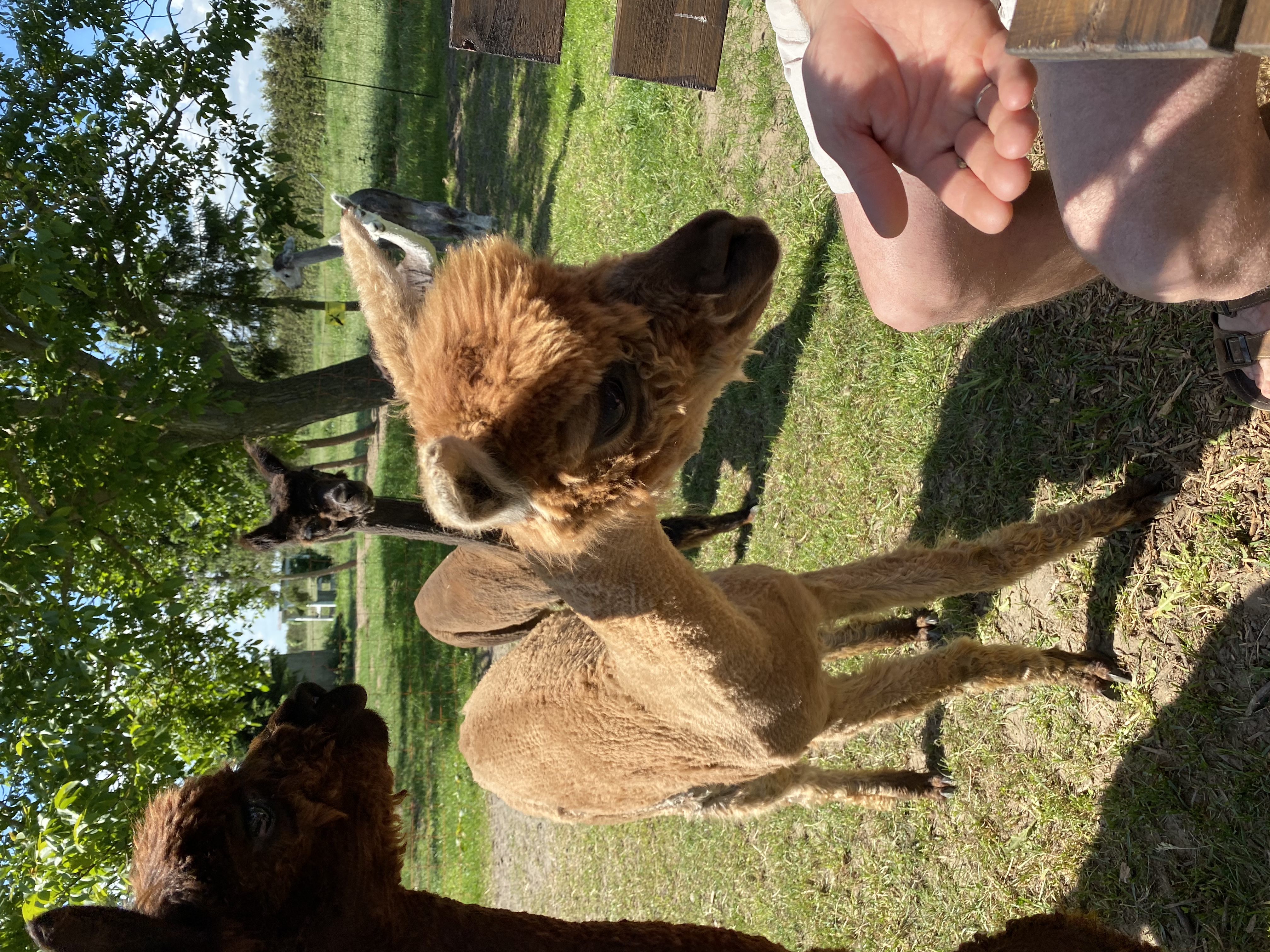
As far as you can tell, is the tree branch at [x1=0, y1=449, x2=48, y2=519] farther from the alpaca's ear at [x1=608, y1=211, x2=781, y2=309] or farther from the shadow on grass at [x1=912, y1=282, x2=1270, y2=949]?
the shadow on grass at [x1=912, y1=282, x2=1270, y2=949]

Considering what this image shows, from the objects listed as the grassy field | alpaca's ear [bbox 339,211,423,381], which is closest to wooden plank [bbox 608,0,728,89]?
the grassy field

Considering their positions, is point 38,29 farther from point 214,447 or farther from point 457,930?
point 457,930

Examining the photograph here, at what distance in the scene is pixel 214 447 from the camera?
5.99m

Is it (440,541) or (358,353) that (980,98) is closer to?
(440,541)

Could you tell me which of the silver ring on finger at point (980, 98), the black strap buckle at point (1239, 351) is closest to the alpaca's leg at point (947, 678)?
the black strap buckle at point (1239, 351)

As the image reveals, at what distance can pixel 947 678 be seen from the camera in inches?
119

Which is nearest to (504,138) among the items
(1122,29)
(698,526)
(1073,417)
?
(698,526)

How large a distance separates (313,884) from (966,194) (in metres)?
2.68

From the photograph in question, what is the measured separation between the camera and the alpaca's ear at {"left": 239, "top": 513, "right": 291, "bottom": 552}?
3.07 metres

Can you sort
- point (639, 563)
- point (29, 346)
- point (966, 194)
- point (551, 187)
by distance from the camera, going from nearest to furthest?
1. point (966, 194)
2. point (639, 563)
3. point (29, 346)
4. point (551, 187)

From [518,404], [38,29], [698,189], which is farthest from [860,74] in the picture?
[38,29]

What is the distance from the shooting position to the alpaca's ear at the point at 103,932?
6.38 feet

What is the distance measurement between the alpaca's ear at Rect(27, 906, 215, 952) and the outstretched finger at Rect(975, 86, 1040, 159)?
2.71 m

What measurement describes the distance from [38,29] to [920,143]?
5.70 meters
